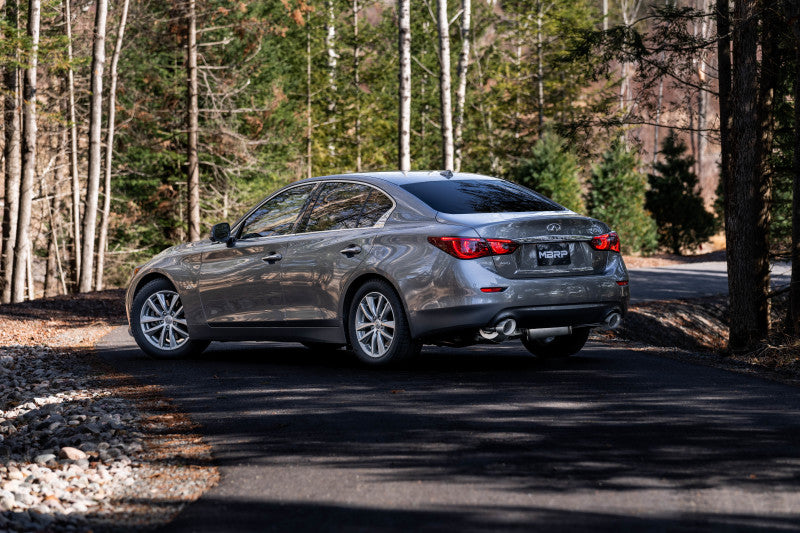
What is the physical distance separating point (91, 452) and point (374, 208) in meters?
3.80

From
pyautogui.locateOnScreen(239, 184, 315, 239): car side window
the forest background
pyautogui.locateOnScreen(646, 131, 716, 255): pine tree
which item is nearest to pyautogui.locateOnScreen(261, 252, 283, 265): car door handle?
pyautogui.locateOnScreen(239, 184, 315, 239): car side window

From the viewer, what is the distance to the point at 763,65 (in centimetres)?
1521

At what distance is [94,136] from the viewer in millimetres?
31000

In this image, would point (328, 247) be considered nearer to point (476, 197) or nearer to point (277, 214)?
point (277, 214)

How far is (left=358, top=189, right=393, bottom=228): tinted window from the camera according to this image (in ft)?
30.5

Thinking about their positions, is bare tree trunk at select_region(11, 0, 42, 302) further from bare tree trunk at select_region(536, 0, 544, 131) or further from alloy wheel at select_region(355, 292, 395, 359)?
bare tree trunk at select_region(536, 0, 544, 131)

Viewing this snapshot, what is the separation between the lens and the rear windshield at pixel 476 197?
9.01 metres

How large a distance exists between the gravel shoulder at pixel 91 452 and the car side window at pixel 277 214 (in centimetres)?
192

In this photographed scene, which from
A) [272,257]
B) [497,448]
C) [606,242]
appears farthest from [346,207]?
[497,448]

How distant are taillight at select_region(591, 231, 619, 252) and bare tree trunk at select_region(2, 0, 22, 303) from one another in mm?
23466

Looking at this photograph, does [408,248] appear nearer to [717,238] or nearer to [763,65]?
[763,65]

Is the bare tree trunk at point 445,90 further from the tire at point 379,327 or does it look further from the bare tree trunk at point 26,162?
the tire at point 379,327

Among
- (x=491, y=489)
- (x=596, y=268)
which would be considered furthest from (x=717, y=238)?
(x=491, y=489)

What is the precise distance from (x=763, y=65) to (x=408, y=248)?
8.71m
